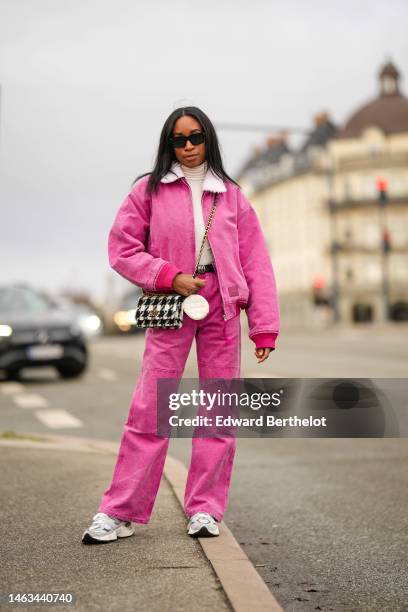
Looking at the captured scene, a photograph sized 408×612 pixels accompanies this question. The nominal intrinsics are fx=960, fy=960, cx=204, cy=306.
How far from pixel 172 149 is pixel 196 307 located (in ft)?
2.48

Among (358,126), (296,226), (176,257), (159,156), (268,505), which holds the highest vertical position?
(358,126)

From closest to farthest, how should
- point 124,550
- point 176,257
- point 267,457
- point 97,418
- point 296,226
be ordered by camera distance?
point 124,550
point 176,257
point 267,457
point 97,418
point 296,226

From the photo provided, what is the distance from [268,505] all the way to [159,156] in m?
2.13

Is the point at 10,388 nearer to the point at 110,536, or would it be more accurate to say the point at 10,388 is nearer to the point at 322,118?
the point at 110,536

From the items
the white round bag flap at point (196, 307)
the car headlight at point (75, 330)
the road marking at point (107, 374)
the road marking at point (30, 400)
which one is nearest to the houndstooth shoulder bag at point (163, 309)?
the white round bag flap at point (196, 307)

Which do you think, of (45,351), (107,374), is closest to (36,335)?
(45,351)

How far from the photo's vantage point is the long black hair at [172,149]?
162 inches

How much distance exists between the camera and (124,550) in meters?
3.73

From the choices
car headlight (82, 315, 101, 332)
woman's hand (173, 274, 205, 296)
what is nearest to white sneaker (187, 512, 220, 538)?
woman's hand (173, 274, 205, 296)

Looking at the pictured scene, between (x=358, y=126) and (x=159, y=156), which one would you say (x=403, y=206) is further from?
(x=159, y=156)

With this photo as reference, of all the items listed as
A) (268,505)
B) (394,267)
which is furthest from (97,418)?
(394,267)

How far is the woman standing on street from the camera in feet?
13.0

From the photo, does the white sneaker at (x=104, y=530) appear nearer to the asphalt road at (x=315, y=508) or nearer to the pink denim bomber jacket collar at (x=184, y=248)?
the asphalt road at (x=315, y=508)

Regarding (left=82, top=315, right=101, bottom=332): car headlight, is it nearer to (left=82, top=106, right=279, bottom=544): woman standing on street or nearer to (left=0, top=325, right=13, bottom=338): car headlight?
(left=0, top=325, right=13, bottom=338): car headlight
